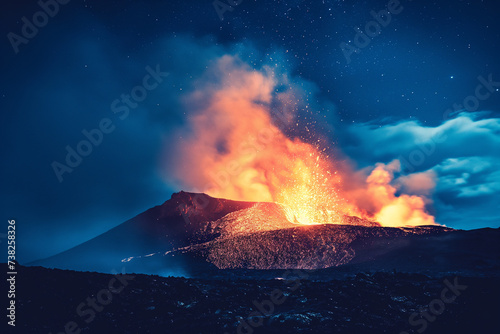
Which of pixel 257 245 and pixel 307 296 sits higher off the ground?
pixel 257 245

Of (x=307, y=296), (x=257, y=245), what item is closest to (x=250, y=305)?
(x=307, y=296)

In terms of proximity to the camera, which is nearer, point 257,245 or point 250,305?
point 250,305

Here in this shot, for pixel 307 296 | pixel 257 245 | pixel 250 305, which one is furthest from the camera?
pixel 257 245

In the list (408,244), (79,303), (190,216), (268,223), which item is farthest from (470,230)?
(190,216)

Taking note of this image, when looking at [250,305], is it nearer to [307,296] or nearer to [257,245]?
[307,296]

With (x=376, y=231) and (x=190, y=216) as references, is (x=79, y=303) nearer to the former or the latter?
(x=376, y=231)

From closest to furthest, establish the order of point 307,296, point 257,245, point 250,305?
point 250,305 < point 307,296 < point 257,245

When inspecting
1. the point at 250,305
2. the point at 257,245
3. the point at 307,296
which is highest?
the point at 257,245

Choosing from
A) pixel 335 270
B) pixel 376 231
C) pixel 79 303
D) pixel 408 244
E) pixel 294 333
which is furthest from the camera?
pixel 376 231
